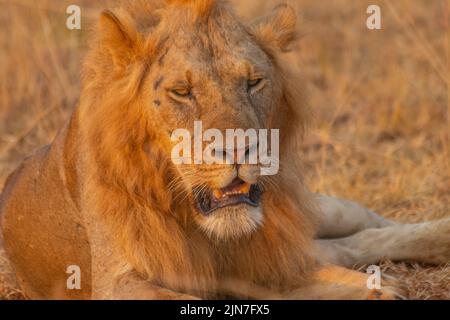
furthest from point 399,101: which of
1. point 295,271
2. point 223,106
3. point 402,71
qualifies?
point 223,106

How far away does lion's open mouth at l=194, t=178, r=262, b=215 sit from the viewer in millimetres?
4215

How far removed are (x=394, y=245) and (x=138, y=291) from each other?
1.91 metres

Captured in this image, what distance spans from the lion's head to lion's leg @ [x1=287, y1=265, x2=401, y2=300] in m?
0.52

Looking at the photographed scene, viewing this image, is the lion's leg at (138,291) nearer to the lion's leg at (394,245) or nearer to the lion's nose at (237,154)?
the lion's nose at (237,154)

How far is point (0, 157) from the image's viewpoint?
876 centimetres

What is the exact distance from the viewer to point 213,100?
424cm

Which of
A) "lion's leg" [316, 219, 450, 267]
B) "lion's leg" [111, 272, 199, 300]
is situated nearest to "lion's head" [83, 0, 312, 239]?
"lion's leg" [111, 272, 199, 300]

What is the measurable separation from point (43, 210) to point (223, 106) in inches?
55.9

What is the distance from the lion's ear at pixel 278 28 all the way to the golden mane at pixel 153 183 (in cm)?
3

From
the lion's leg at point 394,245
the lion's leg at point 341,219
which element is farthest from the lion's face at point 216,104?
the lion's leg at point 341,219

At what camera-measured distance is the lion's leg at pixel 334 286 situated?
15.4ft

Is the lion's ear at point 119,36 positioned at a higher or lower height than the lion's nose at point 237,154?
higher

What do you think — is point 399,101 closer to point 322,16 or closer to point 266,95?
point 322,16

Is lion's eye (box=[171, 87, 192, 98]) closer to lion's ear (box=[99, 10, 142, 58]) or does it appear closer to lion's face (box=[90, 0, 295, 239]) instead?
lion's face (box=[90, 0, 295, 239])
